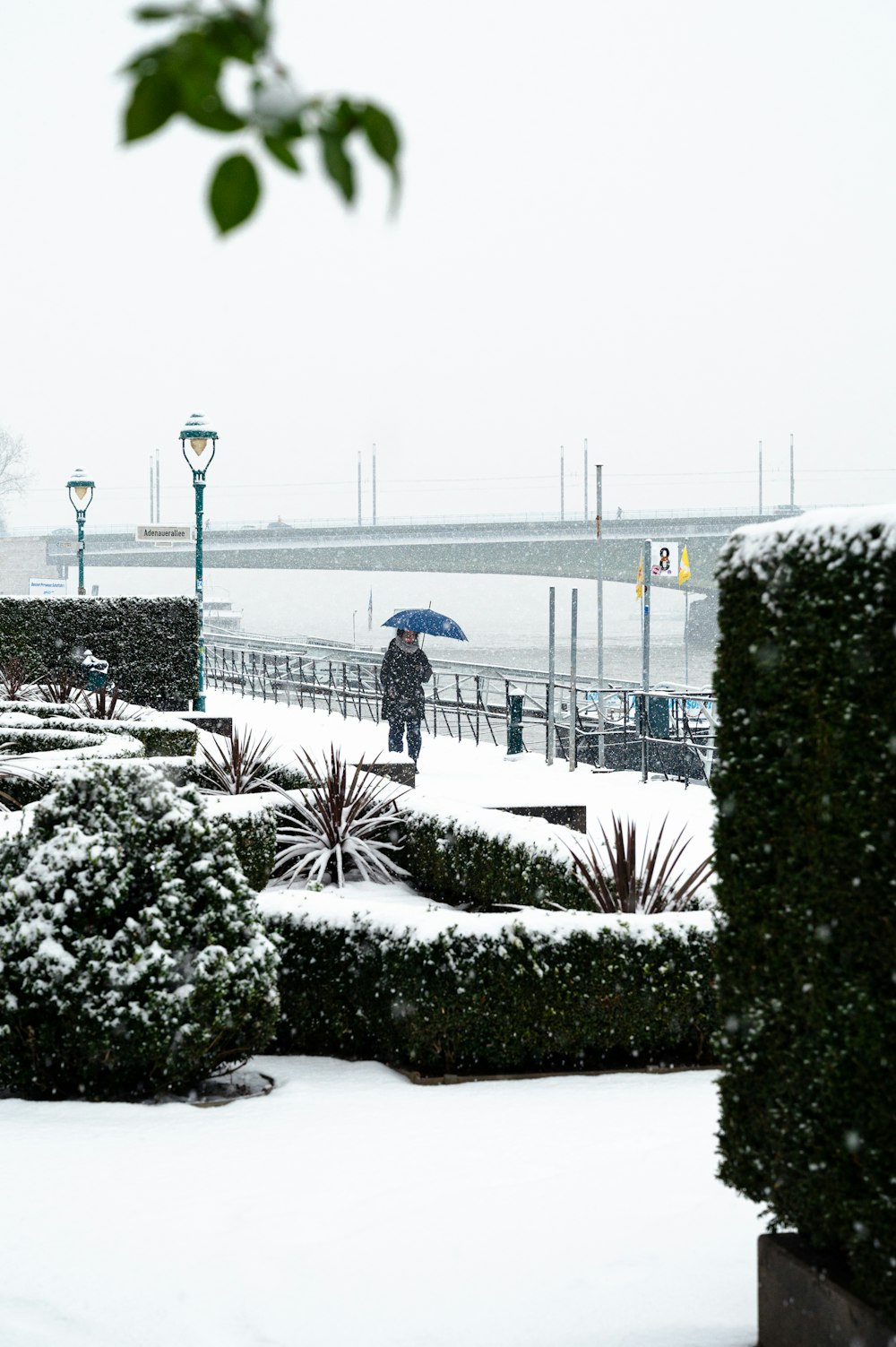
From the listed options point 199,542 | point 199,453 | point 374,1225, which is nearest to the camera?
point 374,1225

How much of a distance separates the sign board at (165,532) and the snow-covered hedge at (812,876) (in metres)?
19.4

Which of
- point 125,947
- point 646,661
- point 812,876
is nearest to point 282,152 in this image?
point 812,876

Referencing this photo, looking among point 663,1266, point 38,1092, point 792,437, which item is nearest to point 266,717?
point 38,1092

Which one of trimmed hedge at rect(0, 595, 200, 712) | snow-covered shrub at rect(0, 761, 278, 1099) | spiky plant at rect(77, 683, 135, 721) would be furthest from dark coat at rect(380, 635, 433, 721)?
snow-covered shrub at rect(0, 761, 278, 1099)

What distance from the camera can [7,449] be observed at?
3386 inches

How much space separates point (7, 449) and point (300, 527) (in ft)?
101

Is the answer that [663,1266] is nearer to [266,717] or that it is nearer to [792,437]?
[266,717]

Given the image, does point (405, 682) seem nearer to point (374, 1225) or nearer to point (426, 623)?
point (426, 623)

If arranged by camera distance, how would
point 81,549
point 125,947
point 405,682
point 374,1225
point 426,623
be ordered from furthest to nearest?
point 81,549 < point 426,623 < point 405,682 < point 125,947 < point 374,1225

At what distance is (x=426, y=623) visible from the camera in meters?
17.5

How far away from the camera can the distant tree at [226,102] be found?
4.31ft

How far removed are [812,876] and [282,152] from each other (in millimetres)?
2072

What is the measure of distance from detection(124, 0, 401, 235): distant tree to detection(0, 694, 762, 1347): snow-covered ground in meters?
2.79

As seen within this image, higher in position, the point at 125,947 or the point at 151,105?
the point at 151,105
